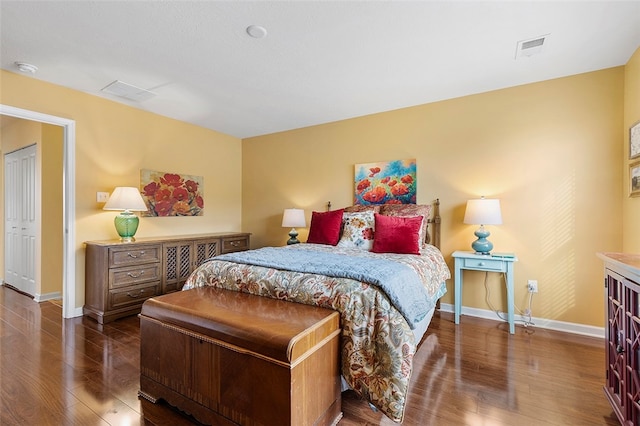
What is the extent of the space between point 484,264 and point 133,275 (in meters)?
3.74

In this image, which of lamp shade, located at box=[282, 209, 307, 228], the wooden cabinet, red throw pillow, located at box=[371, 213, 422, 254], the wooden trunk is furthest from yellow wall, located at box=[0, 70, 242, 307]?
the wooden cabinet

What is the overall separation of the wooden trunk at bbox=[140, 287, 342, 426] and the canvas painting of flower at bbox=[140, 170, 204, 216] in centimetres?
258

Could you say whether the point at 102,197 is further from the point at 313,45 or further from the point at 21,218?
the point at 313,45

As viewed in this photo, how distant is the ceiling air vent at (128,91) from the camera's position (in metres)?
3.04

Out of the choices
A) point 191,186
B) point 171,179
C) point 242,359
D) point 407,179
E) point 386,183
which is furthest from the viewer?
point 191,186

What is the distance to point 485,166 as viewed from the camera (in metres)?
3.21

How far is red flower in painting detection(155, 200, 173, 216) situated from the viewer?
3979 millimetres

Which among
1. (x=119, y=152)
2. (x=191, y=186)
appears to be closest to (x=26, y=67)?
(x=119, y=152)

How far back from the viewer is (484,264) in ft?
9.52

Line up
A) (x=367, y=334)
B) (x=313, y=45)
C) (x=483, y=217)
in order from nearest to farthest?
(x=367, y=334) < (x=313, y=45) < (x=483, y=217)

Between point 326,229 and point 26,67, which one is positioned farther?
point 326,229

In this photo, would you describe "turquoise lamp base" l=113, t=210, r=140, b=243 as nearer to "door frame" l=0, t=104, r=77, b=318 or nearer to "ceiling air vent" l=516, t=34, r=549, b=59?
"door frame" l=0, t=104, r=77, b=318

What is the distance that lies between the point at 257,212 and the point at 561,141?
13.6ft

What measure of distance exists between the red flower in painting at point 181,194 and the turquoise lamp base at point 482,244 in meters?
3.87
